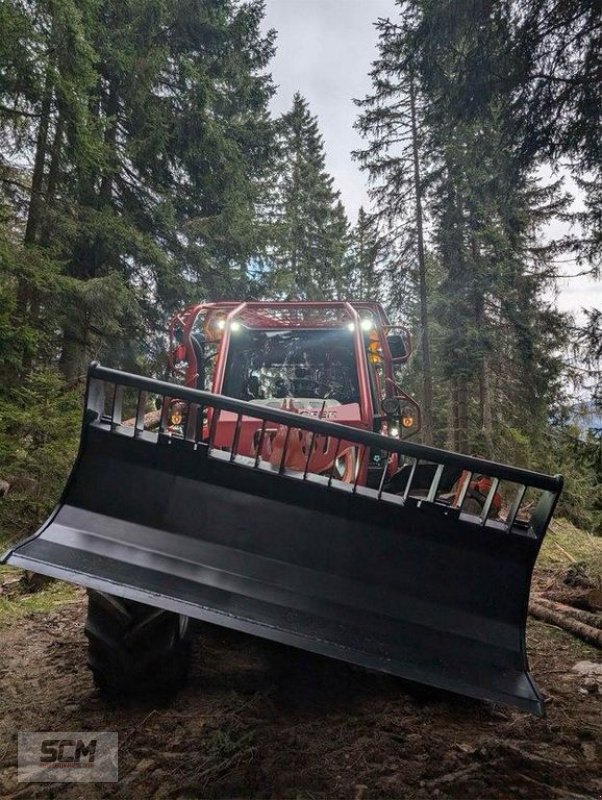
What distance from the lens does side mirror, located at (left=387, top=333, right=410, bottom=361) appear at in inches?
198

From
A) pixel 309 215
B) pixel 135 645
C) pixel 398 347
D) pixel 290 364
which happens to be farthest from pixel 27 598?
pixel 309 215

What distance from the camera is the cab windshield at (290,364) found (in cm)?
470

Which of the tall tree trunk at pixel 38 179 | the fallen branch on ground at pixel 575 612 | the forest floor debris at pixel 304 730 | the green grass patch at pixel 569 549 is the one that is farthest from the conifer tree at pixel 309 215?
the forest floor debris at pixel 304 730

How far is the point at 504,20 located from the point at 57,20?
623 centimetres

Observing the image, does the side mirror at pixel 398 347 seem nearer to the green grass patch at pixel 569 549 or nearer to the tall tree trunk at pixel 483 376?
the green grass patch at pixel 569 549

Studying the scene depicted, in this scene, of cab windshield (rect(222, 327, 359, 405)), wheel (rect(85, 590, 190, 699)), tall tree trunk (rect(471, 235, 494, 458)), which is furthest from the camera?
tall tree trunk (rect(471, 235, 494, 458))

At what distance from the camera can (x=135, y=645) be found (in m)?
2.47

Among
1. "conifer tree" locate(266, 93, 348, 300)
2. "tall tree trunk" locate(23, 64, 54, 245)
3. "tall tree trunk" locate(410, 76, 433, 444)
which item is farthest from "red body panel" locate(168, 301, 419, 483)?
"conifer tree" locate(266, 93, 348, 300)

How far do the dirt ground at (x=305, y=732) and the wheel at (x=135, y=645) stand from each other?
141 millimetres

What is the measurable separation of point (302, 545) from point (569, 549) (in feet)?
25.5

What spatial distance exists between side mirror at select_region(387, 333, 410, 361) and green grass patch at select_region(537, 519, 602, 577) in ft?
10.3

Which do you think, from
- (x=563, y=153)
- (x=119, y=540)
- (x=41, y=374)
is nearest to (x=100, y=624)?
(x=119, y=540)

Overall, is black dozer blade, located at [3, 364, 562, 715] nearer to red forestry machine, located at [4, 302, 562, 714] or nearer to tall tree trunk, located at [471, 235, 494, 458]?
red forestry machine, located at [4, 302, 562, 714]

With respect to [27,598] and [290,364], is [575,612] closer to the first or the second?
[290,364]
